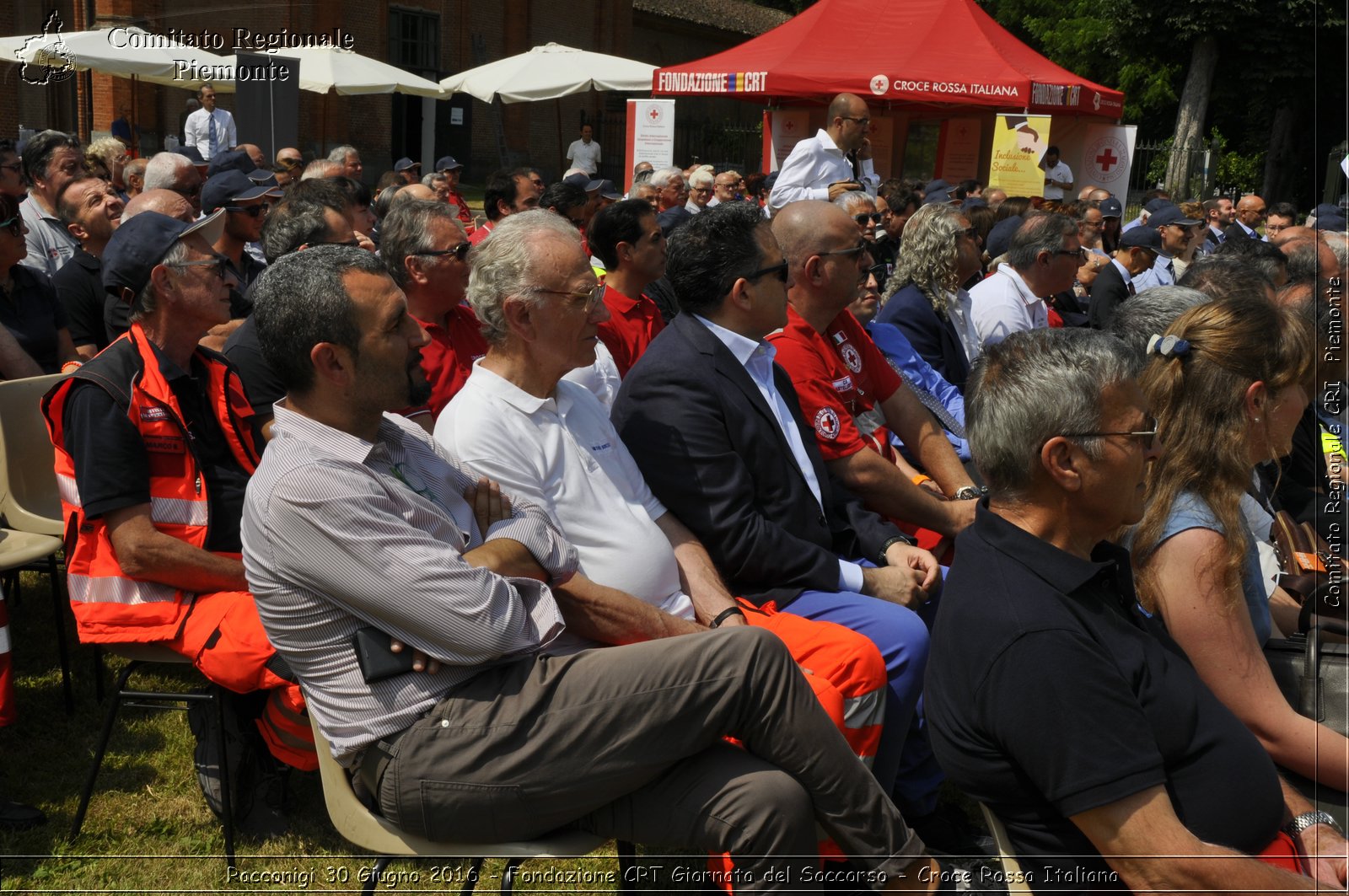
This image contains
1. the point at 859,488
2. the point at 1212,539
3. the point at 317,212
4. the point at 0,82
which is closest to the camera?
the point at 1212,539

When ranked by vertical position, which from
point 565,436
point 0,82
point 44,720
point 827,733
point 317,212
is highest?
point 0,82

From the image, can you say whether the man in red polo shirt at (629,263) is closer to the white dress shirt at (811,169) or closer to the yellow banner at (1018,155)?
the white dress shirt at (811,169)

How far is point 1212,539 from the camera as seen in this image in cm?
248

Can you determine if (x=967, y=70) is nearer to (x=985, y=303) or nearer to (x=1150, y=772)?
(x=985, y=303)

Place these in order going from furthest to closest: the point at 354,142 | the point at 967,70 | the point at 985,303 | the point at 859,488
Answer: the point at 354,142 < the point at 967,70 < the point at 985,303 < the point at 859,488

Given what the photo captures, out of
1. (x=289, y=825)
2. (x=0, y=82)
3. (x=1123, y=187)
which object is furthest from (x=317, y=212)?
(x=0, y=82)

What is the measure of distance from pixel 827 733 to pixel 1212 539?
951 mm

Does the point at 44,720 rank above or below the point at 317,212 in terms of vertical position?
below

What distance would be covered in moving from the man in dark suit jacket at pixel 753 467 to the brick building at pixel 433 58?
875 inches

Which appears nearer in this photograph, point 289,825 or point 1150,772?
point 1150,772

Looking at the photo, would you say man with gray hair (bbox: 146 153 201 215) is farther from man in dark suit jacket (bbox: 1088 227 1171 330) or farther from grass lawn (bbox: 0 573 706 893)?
man in dark suit jacket (bbox: 1088 227 1171 330)

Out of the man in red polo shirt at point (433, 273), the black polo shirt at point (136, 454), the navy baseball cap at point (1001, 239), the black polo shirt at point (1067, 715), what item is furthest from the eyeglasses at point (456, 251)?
the navy baseball cap at point (1001, 239)

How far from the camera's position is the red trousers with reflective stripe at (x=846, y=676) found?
10.0 feet

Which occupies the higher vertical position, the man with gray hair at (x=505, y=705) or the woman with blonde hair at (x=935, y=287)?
the woman with blonde hair at (x=935, y=287)
